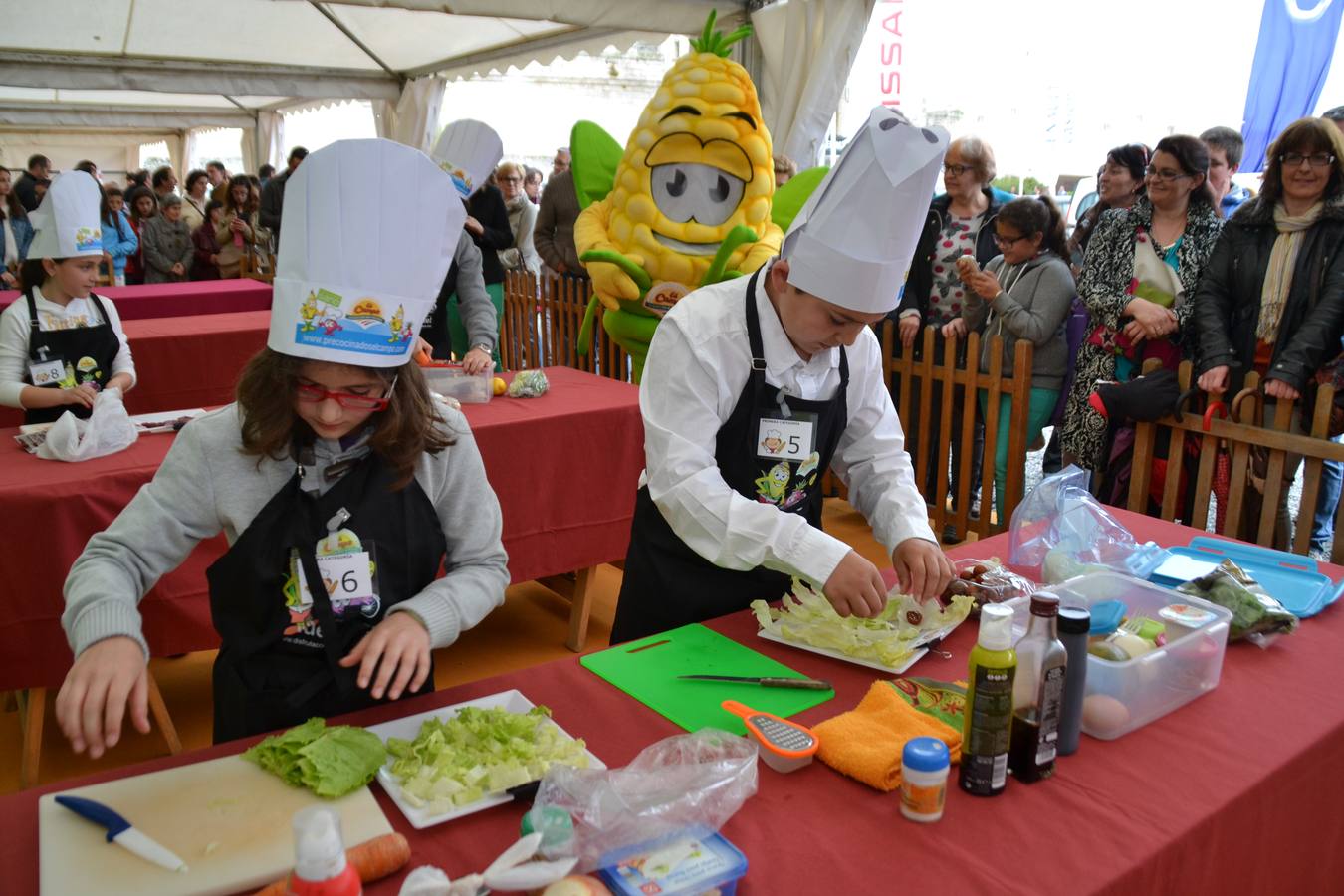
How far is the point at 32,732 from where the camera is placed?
2656 millimetres

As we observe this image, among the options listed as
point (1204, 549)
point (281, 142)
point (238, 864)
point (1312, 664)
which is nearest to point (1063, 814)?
point (1312, 664)

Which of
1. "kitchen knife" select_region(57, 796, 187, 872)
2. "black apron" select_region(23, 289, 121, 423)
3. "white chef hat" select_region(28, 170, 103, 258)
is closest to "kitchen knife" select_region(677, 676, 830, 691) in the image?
"kitchen knife" select_region(57, 796, 187, 872)

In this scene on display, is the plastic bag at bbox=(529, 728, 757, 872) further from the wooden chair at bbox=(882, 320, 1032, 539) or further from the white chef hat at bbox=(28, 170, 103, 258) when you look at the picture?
the white chef hat at bbox=(28, 170, 103, 258)

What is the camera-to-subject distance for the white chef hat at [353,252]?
1.47 metres

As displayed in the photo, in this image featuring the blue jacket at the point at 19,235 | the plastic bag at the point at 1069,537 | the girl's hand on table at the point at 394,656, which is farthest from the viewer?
the blue jacket at the point at 19,235

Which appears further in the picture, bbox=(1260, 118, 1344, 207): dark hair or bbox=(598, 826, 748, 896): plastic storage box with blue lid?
bbox=(1260, 118, 1344, 207): dark hair

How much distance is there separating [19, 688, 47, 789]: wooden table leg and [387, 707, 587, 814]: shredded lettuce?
6.37 feet

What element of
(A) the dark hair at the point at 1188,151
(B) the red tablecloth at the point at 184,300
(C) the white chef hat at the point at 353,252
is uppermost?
(A) the dark hair at the point at 1188,151

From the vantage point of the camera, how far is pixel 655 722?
141cm

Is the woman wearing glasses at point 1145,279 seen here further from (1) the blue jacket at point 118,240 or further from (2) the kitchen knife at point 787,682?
(1) the blue jacket at point 118,240

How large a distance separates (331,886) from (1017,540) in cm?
163

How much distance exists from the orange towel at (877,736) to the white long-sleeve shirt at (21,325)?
327 cm

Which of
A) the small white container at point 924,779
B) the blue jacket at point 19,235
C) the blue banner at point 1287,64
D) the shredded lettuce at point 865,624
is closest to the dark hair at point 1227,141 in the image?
the blue banner at point 1287,64

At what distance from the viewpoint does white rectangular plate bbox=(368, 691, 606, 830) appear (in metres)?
1.15
